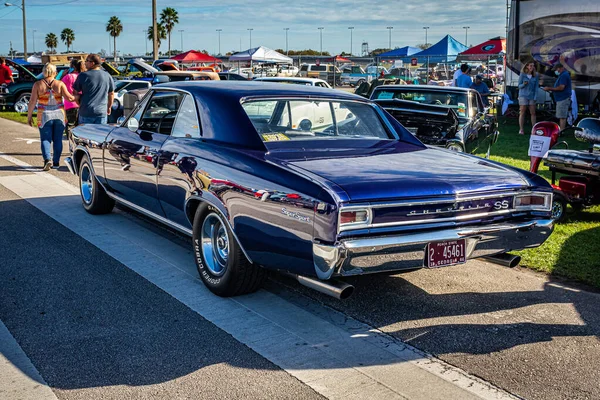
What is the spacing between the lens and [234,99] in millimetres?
5523

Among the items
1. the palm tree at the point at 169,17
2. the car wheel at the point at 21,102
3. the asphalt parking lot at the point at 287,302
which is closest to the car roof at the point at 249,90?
the asphalt parking lot at the point at 287,302

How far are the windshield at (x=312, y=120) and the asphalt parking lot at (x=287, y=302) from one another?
1206 mm

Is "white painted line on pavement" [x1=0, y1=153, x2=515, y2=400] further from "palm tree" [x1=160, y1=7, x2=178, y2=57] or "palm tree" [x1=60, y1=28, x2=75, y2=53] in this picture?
"palm tree" [x1=60, y1=28, x2=75, y2=53]

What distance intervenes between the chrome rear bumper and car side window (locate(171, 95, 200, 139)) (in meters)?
1.98

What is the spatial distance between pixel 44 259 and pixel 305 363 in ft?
10.2

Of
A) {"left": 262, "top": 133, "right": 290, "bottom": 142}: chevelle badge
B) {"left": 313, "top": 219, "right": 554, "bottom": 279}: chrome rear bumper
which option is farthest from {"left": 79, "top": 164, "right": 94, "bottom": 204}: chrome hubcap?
{"left": 313, "top": 219, "right": 554, "bottom": 279}: chrome rear bumper

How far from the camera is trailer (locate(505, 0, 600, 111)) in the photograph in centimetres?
1794

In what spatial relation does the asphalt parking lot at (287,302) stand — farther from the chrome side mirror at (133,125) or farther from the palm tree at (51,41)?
the palm tree at (51,41)

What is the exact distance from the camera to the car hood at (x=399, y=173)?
438 centimetres

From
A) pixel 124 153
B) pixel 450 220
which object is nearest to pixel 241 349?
pixel 450 220

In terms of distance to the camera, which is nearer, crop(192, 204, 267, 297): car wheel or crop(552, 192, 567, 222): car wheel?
crop(192, 204, 267, 297): car wheel

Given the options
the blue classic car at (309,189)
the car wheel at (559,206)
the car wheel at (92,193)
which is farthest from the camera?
the car wheel at (559,206)

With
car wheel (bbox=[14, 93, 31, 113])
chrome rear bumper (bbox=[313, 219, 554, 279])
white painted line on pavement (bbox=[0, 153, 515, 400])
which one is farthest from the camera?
car wheel (bbox=[14, 93, 31, 113])

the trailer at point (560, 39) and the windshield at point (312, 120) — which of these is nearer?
the windshield at point (312, 120)
